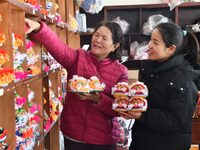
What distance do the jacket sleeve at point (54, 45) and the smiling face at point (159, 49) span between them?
544 mm

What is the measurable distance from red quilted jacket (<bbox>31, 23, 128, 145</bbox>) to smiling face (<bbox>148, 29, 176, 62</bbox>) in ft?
1.14

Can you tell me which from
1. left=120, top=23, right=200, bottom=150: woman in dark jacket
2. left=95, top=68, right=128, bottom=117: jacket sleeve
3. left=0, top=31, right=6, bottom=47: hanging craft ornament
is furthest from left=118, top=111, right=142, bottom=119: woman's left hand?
left=0, top=31, right=6, bottom=47: hanging craft ornament

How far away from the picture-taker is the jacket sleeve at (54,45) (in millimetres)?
1916

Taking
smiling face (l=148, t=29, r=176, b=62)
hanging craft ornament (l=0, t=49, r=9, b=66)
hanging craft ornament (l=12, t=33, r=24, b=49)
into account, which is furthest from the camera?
smiling face (l=148, t=29, r=176, b=62)

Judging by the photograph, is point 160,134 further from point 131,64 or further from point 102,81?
point 131,64

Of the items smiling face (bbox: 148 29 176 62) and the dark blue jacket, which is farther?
smiling face (bbox: 148 29 176 62)

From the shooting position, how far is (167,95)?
1.89 metres

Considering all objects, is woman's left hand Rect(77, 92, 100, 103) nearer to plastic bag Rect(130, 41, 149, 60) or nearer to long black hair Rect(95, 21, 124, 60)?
long black hair Rect(95, 21, 124, 60)

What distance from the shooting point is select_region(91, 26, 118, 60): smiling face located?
2.17m

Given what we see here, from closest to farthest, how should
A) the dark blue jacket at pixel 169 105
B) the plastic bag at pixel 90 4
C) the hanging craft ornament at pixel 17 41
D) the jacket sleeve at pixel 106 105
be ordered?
1. the hanging craft ornament at pixel 17 41
2. the dark blue jacket at pixel 169 105
3. the jacket sleeve at pixel 106 105
4. the plastic bag at pixel 90 4

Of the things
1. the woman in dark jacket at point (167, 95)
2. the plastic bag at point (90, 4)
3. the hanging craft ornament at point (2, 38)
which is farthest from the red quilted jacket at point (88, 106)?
the plastic bag at point (90, 4)

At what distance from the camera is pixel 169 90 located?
6.10 feet

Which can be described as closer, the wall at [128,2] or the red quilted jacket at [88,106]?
the red quilted jacket at [88,106]

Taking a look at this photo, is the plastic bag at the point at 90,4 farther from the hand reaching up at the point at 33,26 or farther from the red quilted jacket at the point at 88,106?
the hand reaching up at the point at 33,26
